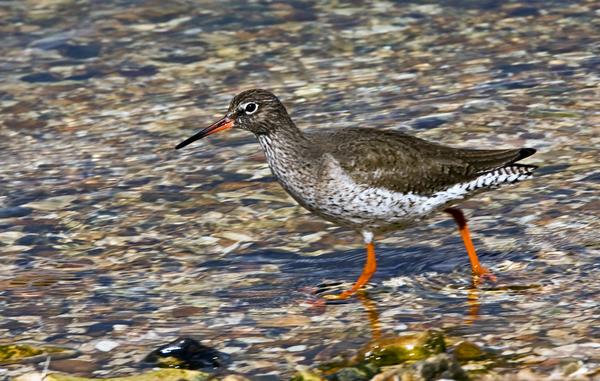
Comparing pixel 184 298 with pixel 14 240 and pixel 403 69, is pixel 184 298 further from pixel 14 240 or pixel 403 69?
pixel 403 69

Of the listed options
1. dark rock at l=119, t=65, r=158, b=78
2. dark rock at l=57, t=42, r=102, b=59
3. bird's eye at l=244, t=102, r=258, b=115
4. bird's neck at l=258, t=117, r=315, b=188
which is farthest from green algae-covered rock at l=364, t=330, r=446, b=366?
dark rock at l=57, t=42, r=102, b=59

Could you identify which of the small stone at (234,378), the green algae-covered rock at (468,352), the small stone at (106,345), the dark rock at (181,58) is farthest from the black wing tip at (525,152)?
the dark rock at (181,58)

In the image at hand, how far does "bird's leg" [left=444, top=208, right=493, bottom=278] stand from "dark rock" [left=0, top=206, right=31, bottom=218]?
4246 millimetres

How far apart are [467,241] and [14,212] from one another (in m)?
4.55

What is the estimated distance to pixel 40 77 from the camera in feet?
53.8

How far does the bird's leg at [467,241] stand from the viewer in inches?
408

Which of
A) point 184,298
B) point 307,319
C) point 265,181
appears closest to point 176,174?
point 265,181

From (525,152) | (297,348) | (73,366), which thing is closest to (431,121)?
(525,152)

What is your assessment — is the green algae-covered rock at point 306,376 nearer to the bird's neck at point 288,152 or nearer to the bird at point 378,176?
the bird at point 378,176

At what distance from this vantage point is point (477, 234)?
11312 millimetres

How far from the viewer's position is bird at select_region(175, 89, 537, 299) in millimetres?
10109

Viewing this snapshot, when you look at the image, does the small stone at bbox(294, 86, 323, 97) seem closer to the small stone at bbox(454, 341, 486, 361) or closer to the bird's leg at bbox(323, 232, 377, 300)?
the bird's leg at bbox(323, 232, 377, 300)

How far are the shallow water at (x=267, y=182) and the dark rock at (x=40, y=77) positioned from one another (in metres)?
0.04

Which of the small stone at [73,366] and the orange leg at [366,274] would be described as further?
the orange leg at [366,274]
